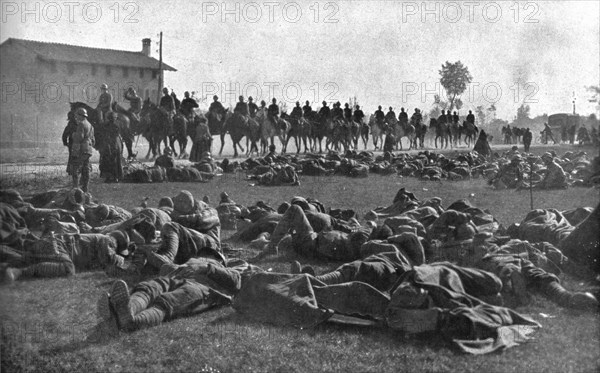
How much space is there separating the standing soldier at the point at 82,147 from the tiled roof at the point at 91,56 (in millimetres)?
9624

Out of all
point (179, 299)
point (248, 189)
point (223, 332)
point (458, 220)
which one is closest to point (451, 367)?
point (223, 332)

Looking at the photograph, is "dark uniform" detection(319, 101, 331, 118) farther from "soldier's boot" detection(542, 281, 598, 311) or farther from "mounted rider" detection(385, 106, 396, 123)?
"soldier's boot" detection(542, 281, 598, 311)

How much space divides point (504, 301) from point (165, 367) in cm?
274

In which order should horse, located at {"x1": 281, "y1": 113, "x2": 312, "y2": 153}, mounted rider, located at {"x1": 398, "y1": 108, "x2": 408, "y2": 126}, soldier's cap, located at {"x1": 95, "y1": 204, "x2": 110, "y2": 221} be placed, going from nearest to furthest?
soldier's cap, located at {"x1": 95, "y1": 204, "x2": 110, "y2": 221}
horse, located at {"x1": 281, "y1": 113, "x2": 312, "y2": 153}
mounted rider, located at {"x1": 398, "y1": 108, "x2": 408, "y2": 126}

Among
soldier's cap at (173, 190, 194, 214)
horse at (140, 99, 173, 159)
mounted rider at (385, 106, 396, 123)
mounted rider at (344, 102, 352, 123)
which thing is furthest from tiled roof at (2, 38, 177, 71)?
soldier's cap at (173, 190, 194, 214)

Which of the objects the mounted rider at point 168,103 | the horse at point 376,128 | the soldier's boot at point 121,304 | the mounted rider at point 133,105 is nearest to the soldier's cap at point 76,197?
the soldier's boot at point 121,304

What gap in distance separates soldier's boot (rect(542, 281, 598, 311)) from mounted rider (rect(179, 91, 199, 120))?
17598mm

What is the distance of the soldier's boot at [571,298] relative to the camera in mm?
4750

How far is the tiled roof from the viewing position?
2380 centimetres

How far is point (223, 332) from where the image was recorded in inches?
176

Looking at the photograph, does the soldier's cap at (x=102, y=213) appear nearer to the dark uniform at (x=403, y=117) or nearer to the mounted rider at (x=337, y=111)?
the mounted rider at (x=337, y=111)

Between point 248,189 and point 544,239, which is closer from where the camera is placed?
point 544,239

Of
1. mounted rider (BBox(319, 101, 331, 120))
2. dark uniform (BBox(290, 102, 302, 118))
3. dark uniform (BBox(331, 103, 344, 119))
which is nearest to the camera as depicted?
dark uniform (BBox(290, 102, 302, 118))

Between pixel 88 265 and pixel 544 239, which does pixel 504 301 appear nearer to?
pixel 544 239
